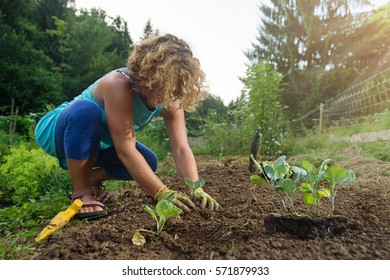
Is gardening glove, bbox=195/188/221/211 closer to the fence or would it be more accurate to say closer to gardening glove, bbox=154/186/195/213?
gardening glove, bbox=154/186/195/213

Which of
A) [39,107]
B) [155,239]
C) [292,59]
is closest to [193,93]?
[155,239]

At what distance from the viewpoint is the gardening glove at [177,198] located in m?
1.38

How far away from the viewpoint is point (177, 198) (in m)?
1.45

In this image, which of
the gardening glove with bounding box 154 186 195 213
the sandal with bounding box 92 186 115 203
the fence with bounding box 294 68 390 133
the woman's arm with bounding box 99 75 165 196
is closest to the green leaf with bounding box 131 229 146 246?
the gardening glove with bounding box 154 186 195 213

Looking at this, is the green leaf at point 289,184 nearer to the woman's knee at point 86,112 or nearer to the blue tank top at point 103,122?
the blue tank top at point 103,122

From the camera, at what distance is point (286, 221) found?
112 cm

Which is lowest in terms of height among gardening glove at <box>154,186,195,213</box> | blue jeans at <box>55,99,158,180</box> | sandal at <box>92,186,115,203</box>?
sandal at <box>92,186,115,203</box>

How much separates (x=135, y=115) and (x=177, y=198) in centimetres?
56

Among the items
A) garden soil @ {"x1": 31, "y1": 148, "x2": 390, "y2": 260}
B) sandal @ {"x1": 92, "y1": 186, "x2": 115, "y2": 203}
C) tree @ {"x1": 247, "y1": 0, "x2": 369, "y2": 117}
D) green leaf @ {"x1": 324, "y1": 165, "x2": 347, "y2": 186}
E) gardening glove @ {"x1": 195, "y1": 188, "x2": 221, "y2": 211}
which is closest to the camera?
garden soil @ {"x1": 31, "y1": 148, "x2": 390, "y2": 260}

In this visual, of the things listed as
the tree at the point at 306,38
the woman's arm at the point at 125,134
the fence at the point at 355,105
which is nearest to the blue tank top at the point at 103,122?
the woman's arm at the point at 125,134

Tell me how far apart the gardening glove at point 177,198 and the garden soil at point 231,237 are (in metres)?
0.04

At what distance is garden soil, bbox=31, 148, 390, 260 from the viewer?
0.96 m

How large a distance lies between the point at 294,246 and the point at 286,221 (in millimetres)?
→ 128

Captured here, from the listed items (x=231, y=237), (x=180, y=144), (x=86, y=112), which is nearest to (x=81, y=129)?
(x=86, y=112)
